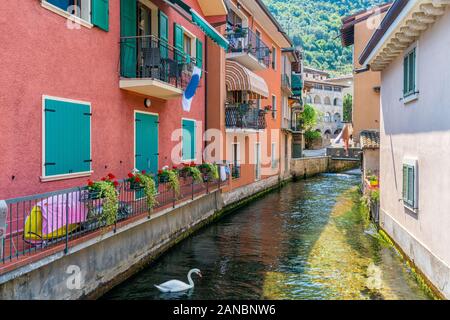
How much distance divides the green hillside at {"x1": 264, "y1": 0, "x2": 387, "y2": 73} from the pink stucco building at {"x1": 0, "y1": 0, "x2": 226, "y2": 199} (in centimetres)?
11007

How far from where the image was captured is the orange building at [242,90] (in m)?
19.8

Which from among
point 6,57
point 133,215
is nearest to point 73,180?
point 133,215

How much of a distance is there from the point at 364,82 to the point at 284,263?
75.8 ft

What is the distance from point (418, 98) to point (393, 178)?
11.7 ft

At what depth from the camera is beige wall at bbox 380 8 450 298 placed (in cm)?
817

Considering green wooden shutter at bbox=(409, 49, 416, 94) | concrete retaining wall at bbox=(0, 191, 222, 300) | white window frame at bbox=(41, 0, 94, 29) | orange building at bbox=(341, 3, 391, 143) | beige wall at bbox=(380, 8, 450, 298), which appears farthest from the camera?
orange building at bbox=(341, 3, 391, 143)

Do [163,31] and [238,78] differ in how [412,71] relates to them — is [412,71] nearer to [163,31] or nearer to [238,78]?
[163,31]

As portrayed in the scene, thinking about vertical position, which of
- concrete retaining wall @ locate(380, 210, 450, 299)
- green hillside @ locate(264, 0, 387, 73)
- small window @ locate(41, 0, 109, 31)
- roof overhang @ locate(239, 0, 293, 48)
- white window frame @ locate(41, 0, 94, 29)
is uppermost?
green hillside @ locate(264, 0, 387, 73)

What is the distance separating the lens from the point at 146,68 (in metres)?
13.1

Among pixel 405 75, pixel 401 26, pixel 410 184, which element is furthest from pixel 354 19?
pixel 410 184

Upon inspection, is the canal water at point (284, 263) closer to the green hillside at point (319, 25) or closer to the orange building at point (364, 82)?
the orange building at point (364, 82)

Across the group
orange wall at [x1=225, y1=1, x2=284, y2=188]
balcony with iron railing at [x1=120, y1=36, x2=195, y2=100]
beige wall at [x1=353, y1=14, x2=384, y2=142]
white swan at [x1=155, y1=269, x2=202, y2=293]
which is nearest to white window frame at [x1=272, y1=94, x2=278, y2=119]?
orange wall at [x1=225, y1=1, x2=284, y2=188]

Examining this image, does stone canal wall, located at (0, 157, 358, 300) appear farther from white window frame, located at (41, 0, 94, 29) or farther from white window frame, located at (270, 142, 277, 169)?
white window frame, located at (270, 142, 277, 169)

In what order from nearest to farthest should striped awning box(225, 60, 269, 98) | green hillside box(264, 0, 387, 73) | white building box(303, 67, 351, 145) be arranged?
1. striped awning box(225, 60, 269, 98)
2. white building box(303, 67, 351, 145)
3. green hillside box(264, 0, 387, 73)
